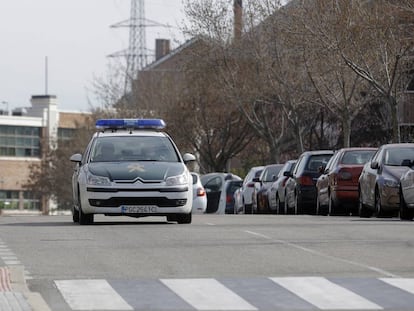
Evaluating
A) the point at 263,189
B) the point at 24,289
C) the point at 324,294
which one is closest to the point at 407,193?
the point at 324,294

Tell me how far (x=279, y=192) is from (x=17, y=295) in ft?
89.8

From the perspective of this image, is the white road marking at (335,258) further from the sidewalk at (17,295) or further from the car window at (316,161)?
the car window at (316,161)

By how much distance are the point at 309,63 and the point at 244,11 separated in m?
6.74

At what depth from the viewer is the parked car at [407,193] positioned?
2708cm

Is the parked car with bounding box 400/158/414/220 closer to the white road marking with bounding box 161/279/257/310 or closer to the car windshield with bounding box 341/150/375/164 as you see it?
the car windshield with bounding box 341/150/375/164

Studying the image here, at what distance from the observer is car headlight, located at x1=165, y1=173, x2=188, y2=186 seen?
79.1ft

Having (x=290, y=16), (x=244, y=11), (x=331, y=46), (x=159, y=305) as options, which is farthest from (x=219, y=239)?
(x=244, y=11)

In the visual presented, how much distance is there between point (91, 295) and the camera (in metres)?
12.9

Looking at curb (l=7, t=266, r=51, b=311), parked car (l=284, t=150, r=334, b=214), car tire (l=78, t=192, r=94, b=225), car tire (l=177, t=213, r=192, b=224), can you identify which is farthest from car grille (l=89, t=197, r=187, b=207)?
parked car (l=284, t=150, r=334, b=214)

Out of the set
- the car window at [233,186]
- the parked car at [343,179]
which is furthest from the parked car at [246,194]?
the parked car at [343,179]

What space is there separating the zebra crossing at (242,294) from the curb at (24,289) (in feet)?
0.80

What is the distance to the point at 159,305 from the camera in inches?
483

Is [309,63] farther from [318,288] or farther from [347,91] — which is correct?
[318,288]

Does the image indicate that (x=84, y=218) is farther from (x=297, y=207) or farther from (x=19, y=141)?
(x=19, y=141)
